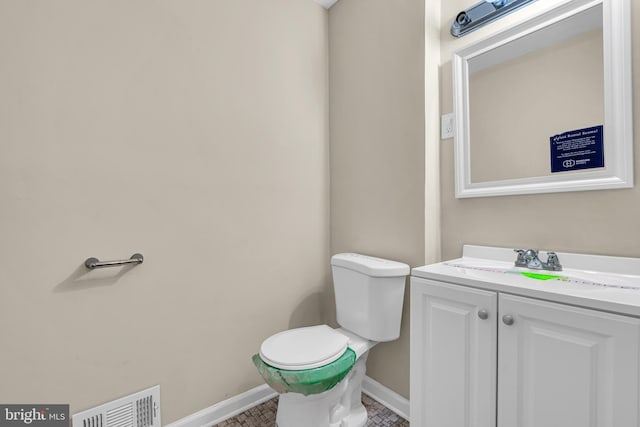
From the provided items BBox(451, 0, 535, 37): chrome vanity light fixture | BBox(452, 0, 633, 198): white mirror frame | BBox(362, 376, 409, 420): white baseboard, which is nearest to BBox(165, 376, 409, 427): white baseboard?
BBox(362, 376, 409, 420): white baseboard

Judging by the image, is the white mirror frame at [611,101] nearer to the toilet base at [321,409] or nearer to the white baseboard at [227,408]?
the toilet base at [321,409]

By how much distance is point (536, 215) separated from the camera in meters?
1.18

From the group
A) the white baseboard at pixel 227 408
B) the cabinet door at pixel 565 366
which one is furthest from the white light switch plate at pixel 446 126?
the white baseboard at pixel 227 408

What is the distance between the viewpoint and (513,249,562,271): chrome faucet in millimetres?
1089

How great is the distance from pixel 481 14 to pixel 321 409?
1843 mm

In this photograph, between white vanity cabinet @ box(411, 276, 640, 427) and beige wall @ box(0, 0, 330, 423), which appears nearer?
white vanity cabinet @ box(411, 276, 640, 427)

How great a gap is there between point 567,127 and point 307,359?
1.33 metres

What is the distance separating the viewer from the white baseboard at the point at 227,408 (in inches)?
56.2

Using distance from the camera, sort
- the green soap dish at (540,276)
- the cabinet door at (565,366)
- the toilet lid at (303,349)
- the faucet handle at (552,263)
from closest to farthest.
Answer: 1. the cabinet door at (565,366)
2. the green soap dish at (540,276)
3. the faucet handle at (552,263)
4. the toilet lid at (303,349)

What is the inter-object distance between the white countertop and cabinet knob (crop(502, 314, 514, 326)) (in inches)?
2.8

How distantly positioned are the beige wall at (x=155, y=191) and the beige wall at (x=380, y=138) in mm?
171

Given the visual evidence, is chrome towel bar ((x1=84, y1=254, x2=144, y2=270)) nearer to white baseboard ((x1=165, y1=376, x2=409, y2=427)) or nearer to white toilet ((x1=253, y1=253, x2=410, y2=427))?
white toilet ((x1=253, y1=253, x2=410, y2=427))

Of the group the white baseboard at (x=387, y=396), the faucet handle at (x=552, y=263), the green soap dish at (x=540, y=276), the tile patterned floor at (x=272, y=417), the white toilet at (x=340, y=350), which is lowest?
the tile patterned floor at (x=272, y=417)

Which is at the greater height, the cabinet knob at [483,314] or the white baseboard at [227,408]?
the cabinet knob at [483,314]
